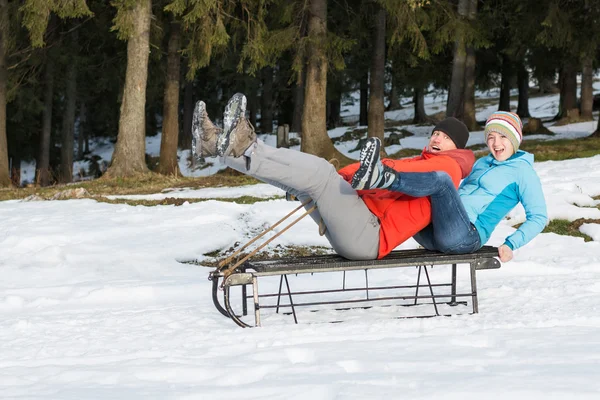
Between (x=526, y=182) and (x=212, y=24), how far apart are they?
11798 mm

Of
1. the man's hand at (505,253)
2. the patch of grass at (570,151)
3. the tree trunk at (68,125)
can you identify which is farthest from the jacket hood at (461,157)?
the tree trunk at (68,125)

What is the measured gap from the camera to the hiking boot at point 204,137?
4672 mm

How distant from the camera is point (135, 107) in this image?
52.4 feet

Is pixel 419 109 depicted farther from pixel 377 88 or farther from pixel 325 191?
pixel 325 191

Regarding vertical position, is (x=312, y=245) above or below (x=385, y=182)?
below

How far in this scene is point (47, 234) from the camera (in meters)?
8.74

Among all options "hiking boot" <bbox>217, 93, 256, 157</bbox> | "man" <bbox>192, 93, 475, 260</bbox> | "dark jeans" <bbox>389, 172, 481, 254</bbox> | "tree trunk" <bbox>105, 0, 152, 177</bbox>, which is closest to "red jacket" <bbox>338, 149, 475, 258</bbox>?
"man" <bbox>192, 93, 475, 260</bbox>

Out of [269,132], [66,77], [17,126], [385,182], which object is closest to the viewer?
[385,182]

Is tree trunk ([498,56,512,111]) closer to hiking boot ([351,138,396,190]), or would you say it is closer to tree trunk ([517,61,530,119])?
tree trunk ([517,61,530,119])

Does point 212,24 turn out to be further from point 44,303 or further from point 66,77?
point 44,303

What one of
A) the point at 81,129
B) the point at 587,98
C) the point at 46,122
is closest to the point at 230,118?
the point at 46,122

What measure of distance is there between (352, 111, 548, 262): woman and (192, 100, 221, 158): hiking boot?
4.49ft

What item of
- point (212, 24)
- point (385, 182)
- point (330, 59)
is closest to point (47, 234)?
point (385, 182)

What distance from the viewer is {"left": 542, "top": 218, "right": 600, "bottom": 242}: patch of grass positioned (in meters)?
9.12
